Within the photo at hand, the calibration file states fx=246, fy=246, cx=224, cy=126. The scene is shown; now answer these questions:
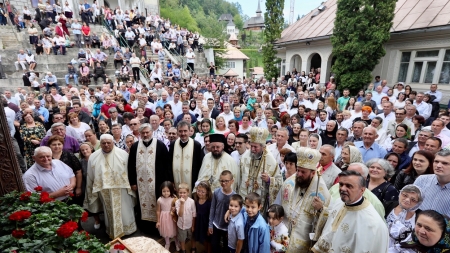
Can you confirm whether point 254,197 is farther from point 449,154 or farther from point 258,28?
point 258,28

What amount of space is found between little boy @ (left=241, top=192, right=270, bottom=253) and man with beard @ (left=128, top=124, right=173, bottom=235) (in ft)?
6.27

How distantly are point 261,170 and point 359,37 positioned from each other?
35.3 feet

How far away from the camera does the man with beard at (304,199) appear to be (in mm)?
2930

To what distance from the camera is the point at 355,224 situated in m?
2.38

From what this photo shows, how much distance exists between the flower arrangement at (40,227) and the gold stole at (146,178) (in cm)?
152

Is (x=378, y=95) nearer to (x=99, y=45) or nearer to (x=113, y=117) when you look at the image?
(x=113, y=117)

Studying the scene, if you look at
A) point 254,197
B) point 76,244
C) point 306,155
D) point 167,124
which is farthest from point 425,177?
point 167,124

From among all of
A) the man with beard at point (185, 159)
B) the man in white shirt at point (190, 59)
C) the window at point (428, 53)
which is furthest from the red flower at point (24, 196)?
the man in white shirt at point (190, 59)

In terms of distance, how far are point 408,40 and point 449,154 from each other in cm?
1125

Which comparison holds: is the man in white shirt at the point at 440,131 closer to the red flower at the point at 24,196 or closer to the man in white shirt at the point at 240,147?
the man in white shirt at the point at 240,147

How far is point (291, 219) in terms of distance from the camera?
3111 millimetres

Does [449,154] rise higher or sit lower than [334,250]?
higher

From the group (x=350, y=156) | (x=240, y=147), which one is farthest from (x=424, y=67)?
(x=240, y=147)

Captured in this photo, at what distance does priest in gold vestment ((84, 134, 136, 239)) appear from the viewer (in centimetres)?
407
